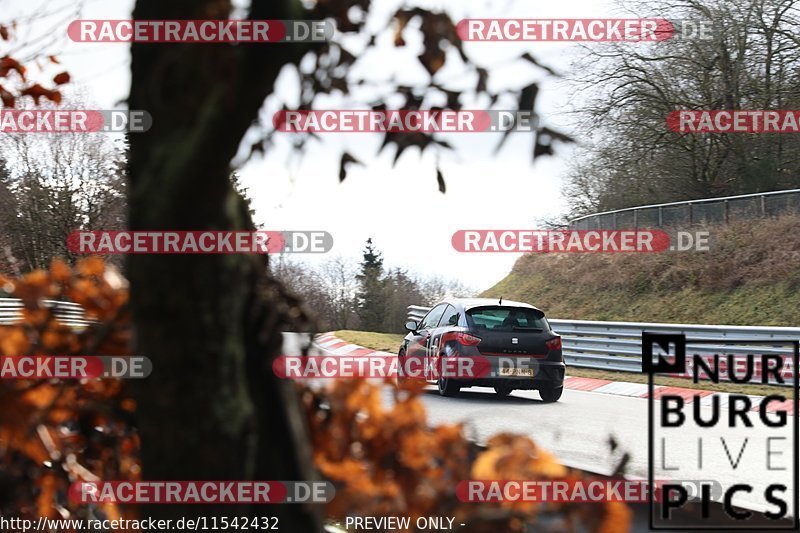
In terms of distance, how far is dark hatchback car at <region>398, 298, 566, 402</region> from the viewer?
1388cm

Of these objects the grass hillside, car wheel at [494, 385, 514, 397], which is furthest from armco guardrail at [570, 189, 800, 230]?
car wheel at [494, 385, 514, 397]

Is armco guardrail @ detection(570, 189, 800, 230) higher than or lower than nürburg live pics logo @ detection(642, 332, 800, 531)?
higher

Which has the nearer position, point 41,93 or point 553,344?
point 41,93

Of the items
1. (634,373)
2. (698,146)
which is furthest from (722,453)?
(698,146)

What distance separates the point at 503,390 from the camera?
Result: 14578 mm

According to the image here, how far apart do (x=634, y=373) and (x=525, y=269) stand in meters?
20.9

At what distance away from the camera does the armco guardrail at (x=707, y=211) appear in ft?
96.3

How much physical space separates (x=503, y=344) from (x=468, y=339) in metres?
0.55

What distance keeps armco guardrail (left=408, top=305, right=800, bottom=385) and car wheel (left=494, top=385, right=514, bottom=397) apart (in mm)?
4586

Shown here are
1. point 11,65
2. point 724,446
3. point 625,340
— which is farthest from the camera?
point 625,340

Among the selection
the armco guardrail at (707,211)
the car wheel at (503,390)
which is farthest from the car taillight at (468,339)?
the armco guardrail at (707,211)

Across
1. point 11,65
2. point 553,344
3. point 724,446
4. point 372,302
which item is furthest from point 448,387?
point 372,302

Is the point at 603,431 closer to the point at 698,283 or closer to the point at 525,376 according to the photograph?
the point at 525,376

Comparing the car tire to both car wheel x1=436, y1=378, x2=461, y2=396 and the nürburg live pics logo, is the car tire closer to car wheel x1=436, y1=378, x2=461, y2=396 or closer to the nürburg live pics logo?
car wheel x1=436, y1=378, x2=461, y2=396
